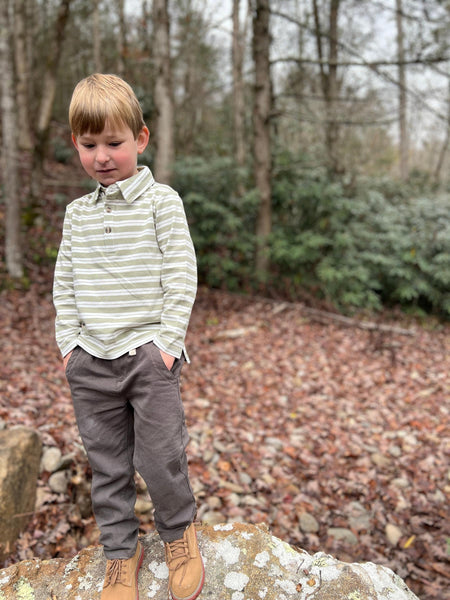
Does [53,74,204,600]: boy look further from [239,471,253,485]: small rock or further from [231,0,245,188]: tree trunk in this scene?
[231,0,245,188]: tree trunk

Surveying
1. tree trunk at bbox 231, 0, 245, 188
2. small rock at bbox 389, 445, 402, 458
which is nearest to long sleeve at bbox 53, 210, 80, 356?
small rock at bbox 389, 445, 402, 458

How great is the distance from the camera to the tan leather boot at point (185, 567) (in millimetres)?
1902

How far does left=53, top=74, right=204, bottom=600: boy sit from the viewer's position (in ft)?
5.93

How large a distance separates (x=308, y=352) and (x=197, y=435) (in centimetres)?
288

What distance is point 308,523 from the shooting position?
346 centimetres

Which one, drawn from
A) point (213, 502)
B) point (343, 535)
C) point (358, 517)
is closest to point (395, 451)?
point (358, 517)

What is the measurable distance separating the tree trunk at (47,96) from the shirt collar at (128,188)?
27.9 feet

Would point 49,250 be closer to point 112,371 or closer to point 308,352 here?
point 308,352

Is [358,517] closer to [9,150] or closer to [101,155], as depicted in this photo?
[101,155]

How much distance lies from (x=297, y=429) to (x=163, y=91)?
615 cm

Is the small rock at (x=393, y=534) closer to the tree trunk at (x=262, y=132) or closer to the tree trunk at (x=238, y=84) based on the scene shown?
the tree trunk at (x=262, y=132)

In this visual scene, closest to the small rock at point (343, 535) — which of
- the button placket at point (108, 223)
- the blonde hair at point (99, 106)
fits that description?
the button placket at point (108, 223)

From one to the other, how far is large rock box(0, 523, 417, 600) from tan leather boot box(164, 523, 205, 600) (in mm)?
87

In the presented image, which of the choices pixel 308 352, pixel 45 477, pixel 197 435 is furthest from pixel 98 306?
pixel 308 352
